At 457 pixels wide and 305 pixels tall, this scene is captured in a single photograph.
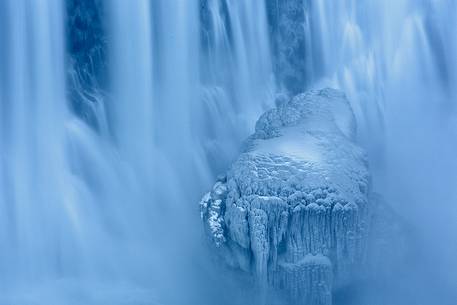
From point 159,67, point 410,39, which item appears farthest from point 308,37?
point 159,67

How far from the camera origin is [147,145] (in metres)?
5.74

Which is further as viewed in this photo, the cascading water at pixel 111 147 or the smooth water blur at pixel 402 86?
the smooth water blur at pixel 402 86

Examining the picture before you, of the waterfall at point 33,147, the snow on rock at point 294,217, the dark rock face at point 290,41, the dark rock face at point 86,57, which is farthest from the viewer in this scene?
the dark rock face at point 290,41

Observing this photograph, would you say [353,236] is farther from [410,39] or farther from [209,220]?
[410,39]

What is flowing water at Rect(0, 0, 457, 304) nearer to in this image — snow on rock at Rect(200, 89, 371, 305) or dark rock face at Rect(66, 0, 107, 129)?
dark rock face at Rect(66, 0, 107, 129)

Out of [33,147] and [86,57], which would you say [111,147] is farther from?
[86,57]

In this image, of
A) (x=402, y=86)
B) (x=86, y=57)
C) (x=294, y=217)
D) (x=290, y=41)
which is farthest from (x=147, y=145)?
(x=402, y=86)

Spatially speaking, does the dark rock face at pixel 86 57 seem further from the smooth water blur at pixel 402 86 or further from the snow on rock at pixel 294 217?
the smooth water blur at pixel 402 86

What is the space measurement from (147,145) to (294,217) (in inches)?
80.6

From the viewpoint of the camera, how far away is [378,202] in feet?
15.9

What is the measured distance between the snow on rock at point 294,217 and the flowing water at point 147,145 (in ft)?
2.03

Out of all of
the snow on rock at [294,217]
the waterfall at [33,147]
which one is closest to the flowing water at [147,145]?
the waterfall at [33,147]

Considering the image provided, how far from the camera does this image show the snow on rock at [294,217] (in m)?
4.39

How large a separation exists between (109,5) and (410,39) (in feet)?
14.8
